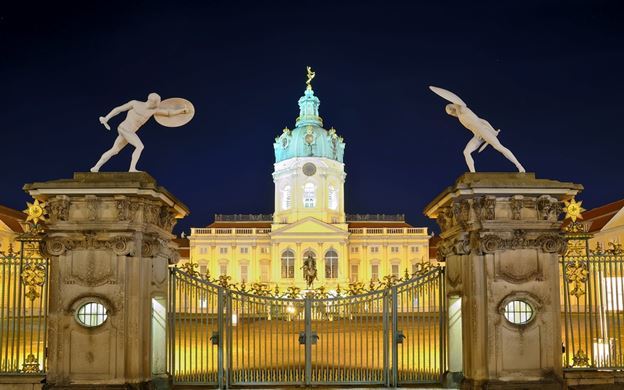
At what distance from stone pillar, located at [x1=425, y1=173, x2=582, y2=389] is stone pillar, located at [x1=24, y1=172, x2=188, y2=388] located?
5.57 meters

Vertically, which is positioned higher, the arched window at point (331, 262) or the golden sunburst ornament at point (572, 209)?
the arched window at point (331, 262)

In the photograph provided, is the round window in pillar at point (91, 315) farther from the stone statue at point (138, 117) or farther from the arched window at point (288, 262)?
the arched window at point (288, 262)

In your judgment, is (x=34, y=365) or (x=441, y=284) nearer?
(x=34, y=365)

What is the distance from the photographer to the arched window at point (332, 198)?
8475 cm

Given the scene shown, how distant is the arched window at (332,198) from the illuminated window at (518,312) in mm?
71629

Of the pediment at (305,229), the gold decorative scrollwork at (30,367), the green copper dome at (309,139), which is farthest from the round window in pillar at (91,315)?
the green copper dome at (309,139)

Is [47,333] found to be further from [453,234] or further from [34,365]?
[453,234]

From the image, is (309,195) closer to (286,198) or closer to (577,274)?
(286,198)

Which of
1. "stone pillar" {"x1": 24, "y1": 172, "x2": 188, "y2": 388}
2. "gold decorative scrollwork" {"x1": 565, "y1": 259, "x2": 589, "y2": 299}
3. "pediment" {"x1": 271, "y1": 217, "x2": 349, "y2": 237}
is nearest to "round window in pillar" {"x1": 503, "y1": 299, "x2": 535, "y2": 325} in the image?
"gold decorative scrollwork" {"x1": 565, "y1": 259, "x2": 589, "y2": 299}

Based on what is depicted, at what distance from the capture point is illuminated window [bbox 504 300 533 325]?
12.8m

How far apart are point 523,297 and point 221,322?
539 centimetres

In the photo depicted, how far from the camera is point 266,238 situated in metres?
81.4

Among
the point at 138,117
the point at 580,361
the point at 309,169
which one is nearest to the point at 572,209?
the point at 580,361

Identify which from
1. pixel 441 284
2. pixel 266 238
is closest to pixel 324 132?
pixel 266 238
